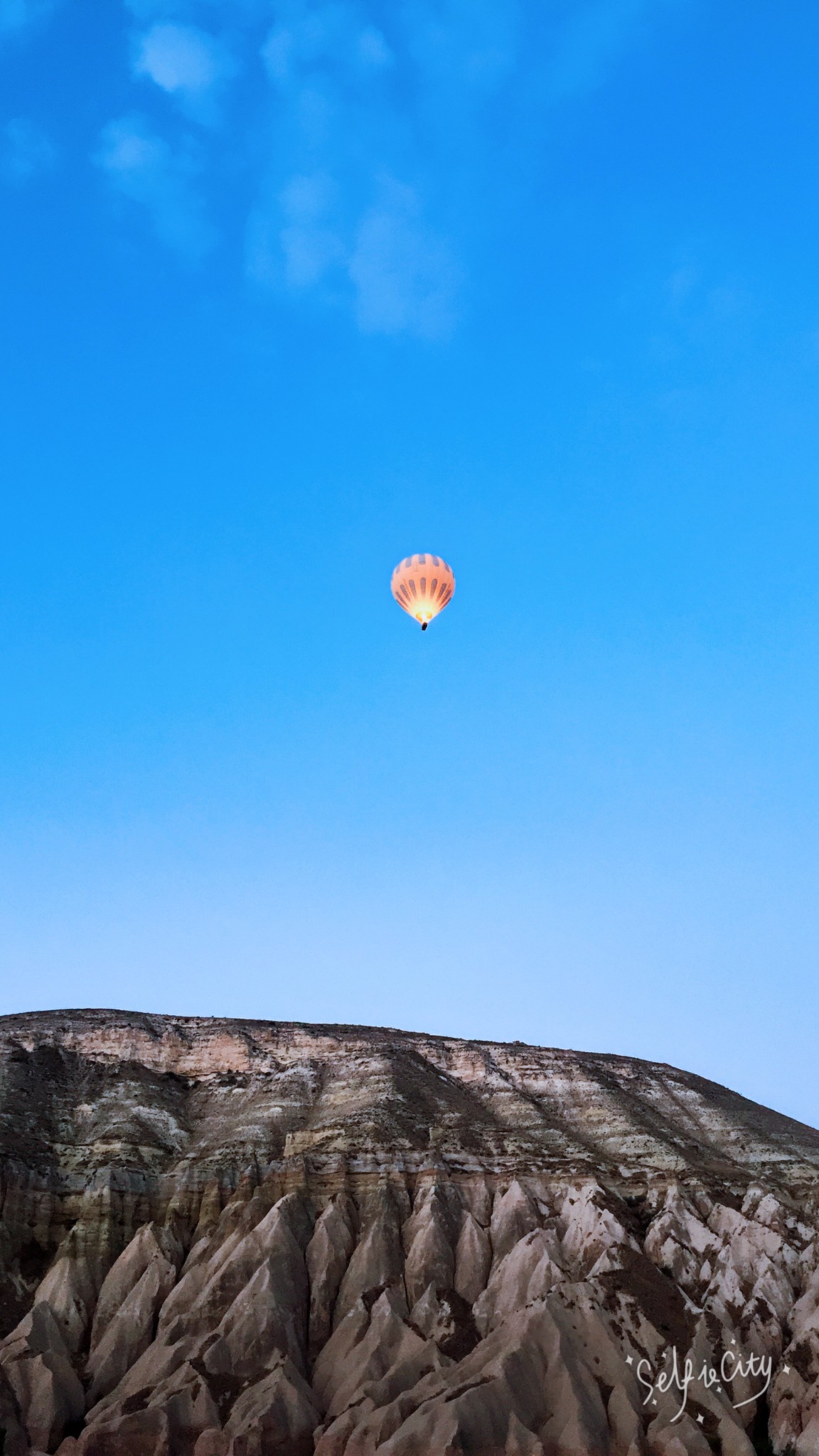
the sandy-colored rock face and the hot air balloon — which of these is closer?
the sandy-colored rock face

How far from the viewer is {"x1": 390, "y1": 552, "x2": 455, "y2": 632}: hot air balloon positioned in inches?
2147

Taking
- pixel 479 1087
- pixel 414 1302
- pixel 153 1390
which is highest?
Result: pixel 479 1087

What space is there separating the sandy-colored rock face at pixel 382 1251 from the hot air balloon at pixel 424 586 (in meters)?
31.9

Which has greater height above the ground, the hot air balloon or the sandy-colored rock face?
the hot air balloon

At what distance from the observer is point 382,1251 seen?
53.5 meters

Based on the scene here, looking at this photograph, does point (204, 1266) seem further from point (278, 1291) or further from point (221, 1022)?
point (221, 1022)

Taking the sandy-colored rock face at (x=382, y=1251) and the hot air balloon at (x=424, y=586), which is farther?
the hot air balloon at (x=424, y=586)

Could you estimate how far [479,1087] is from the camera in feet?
245

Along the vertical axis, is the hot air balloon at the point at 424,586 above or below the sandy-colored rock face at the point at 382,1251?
above

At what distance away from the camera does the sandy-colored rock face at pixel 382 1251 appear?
40781 millimetres

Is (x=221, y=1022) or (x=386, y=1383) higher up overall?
(x=221, y=1022)

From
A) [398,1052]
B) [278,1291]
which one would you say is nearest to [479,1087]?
[398,1052]

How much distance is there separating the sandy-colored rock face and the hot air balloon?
31.9m

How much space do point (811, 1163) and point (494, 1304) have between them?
26.8 m
